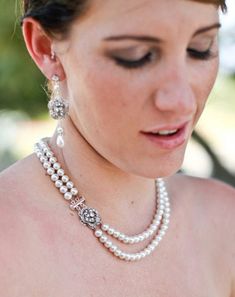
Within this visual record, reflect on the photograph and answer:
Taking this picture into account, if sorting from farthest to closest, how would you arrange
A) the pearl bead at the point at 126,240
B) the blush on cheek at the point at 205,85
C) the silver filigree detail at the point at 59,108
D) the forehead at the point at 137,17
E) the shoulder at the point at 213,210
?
the shoulder at the point at 213,210
the pearl bead at the point at 126,240
the silver filigree detail at the point at 59,108
the blush on cheek at the point at 205,85
the forehead at the point at 137,17

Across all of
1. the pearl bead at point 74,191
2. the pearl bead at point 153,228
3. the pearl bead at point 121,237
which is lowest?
the pearl bead at point 153,228

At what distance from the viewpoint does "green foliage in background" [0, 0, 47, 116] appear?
3.45 metres

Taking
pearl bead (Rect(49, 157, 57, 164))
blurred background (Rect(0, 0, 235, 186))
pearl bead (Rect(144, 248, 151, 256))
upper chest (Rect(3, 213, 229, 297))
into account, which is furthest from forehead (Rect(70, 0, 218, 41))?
blurred background (Rect(0, 0, 235, 186))

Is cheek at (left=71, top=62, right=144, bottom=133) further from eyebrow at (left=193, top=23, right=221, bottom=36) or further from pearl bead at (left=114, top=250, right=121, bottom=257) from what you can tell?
pearl bead at (left=114, top=250, right=121, bottom=257)

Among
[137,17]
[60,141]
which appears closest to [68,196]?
[60,141]

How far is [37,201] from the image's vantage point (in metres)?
1.98

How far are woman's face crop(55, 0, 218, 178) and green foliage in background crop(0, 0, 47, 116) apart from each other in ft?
5.01

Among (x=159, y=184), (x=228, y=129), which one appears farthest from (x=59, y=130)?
(x=228, y=129)

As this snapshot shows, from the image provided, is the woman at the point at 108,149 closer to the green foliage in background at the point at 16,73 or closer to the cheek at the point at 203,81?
the cheek at the point at 203,81

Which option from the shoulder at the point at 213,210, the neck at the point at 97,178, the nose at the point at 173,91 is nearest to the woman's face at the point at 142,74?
the nose at the point at 173,91

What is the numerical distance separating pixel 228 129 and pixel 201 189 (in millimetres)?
3088

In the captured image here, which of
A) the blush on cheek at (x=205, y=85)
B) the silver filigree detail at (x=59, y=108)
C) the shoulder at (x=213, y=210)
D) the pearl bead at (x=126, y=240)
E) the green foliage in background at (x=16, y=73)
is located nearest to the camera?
the blush on cheek at (x=205, y=85)

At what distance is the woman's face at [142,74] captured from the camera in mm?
1800

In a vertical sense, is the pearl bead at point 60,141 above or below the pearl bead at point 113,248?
above
